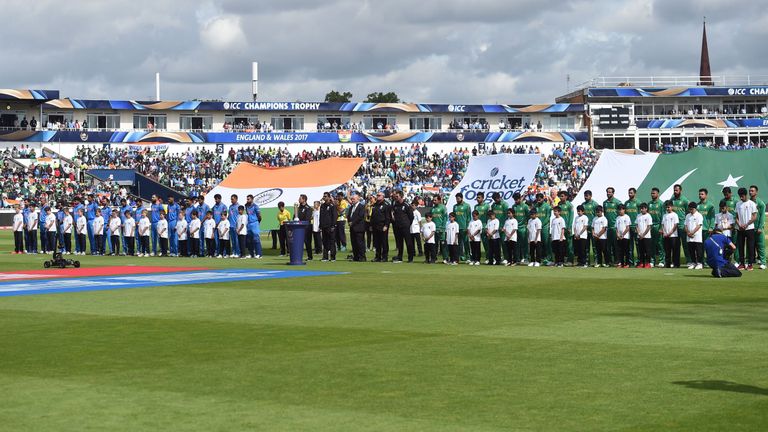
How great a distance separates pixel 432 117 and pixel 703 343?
87.9m

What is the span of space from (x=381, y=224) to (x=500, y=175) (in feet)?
11.1

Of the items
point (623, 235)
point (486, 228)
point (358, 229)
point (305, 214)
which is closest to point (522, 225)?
point (486, 228)

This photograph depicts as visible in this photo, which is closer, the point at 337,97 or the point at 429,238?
the point at 429,238

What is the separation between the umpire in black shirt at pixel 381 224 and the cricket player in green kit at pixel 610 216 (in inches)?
225

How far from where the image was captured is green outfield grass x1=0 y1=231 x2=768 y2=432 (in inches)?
291

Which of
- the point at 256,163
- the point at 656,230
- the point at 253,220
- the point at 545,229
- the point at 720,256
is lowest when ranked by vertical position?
the point at 720,256

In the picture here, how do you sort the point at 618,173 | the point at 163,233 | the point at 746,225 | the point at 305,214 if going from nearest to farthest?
the point at 746,225 → the point at 618,173 → the point at 305,214 → the point at 163,233

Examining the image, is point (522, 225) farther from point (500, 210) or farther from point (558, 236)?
point (558, 236)

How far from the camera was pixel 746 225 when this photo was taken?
21641 mm

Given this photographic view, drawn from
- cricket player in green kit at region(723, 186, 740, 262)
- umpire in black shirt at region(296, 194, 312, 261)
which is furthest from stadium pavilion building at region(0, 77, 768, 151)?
cricket player in green kit at region(723, 186, 740, 262)

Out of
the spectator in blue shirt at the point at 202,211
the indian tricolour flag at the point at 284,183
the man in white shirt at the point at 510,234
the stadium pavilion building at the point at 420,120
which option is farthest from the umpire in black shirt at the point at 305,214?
the stadium pavilion building at the point at 420,120

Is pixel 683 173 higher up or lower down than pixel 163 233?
higher up

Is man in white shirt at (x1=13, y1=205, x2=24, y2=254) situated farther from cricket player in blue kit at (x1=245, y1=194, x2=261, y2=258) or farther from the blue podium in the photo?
the blue podium

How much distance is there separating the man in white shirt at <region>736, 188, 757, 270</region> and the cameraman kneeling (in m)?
2.46
